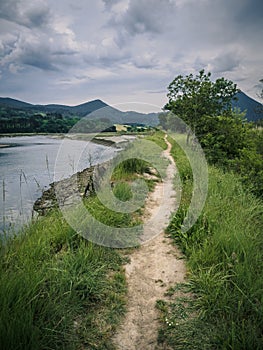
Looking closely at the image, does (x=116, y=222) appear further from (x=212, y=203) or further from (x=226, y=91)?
(x=226, y=91)

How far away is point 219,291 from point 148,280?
3.16 ft

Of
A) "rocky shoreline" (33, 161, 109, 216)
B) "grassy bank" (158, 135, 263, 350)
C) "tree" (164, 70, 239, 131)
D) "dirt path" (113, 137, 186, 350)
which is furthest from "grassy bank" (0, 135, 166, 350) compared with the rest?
"tree" (164, 70, 239, 131)

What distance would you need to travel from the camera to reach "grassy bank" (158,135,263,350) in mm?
2154

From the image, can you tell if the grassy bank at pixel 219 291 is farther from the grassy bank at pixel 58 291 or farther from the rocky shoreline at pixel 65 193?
the rocky shoreline at pixel 65 193

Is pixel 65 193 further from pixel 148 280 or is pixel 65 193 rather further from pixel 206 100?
pixel 206 100

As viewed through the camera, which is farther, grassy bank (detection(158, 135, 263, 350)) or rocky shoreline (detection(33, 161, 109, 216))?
rocky shoreline (detection(33, 161, 109, 216))

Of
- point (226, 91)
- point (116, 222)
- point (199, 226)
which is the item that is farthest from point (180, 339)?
point (226, 91)

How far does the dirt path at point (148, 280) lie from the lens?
234cm

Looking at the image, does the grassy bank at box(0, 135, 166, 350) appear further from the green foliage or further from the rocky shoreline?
the rocky shoreline

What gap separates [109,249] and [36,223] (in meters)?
1.40

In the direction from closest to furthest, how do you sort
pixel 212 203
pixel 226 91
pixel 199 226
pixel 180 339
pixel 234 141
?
pixel 180 339
pixel 199 226
pixel 212 203
pixel 234 141
pixel 226 91

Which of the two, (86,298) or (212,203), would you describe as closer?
(86,298)

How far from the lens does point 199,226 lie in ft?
13.2

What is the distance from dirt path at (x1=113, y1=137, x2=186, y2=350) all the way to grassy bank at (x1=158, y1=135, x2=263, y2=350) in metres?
0.14
